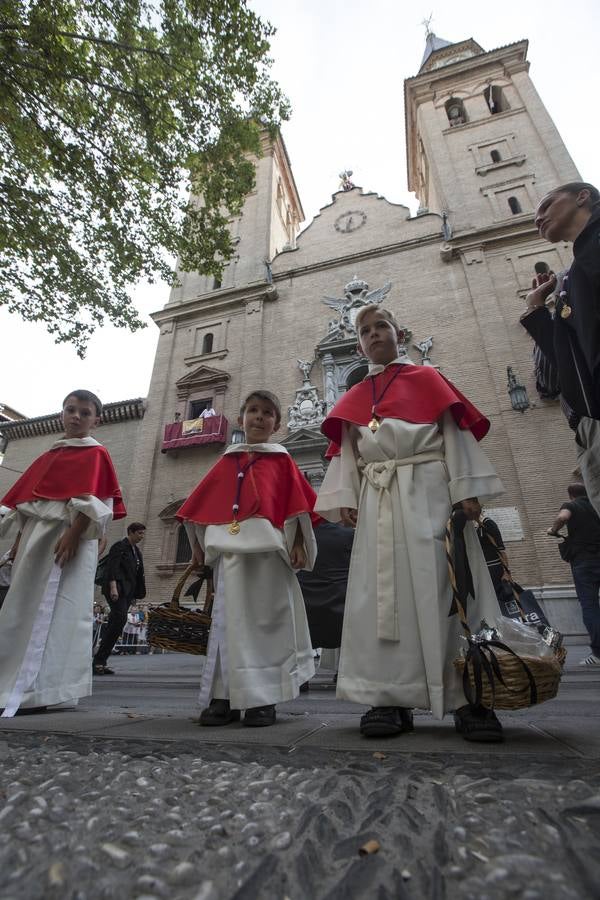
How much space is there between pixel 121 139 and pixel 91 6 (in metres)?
1.67

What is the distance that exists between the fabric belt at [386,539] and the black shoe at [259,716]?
766mm

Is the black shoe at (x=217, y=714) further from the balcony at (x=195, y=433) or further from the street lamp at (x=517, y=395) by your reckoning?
the balcony at (x=195, y=433)

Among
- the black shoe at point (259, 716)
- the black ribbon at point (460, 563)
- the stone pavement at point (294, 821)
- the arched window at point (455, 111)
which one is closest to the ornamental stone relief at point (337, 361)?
the arched window at point (455, 111)

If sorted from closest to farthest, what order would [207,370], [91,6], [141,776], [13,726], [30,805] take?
[30,805] < [141,776] < [13,726] < [91,6] < [207,370]

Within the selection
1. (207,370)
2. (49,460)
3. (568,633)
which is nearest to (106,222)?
(49,460)

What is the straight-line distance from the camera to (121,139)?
7855 mm

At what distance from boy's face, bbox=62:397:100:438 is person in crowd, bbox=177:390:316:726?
4.01 ft

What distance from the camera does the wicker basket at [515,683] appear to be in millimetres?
1513

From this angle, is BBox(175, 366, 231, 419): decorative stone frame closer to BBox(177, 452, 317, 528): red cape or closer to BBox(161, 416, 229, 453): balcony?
BBox(161, 416, 229, 453): balcony

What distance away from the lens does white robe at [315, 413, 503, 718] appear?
1.79 metres

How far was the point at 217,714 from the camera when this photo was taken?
2.21 meters

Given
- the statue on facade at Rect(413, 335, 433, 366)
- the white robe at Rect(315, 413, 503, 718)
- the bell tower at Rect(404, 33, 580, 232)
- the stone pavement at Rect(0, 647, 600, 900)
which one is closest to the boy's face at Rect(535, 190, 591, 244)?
the white robe at Rect(315, 413, 503, 718)

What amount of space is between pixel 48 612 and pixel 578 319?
318 centimetres

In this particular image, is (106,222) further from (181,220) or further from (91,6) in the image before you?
(91,6)
